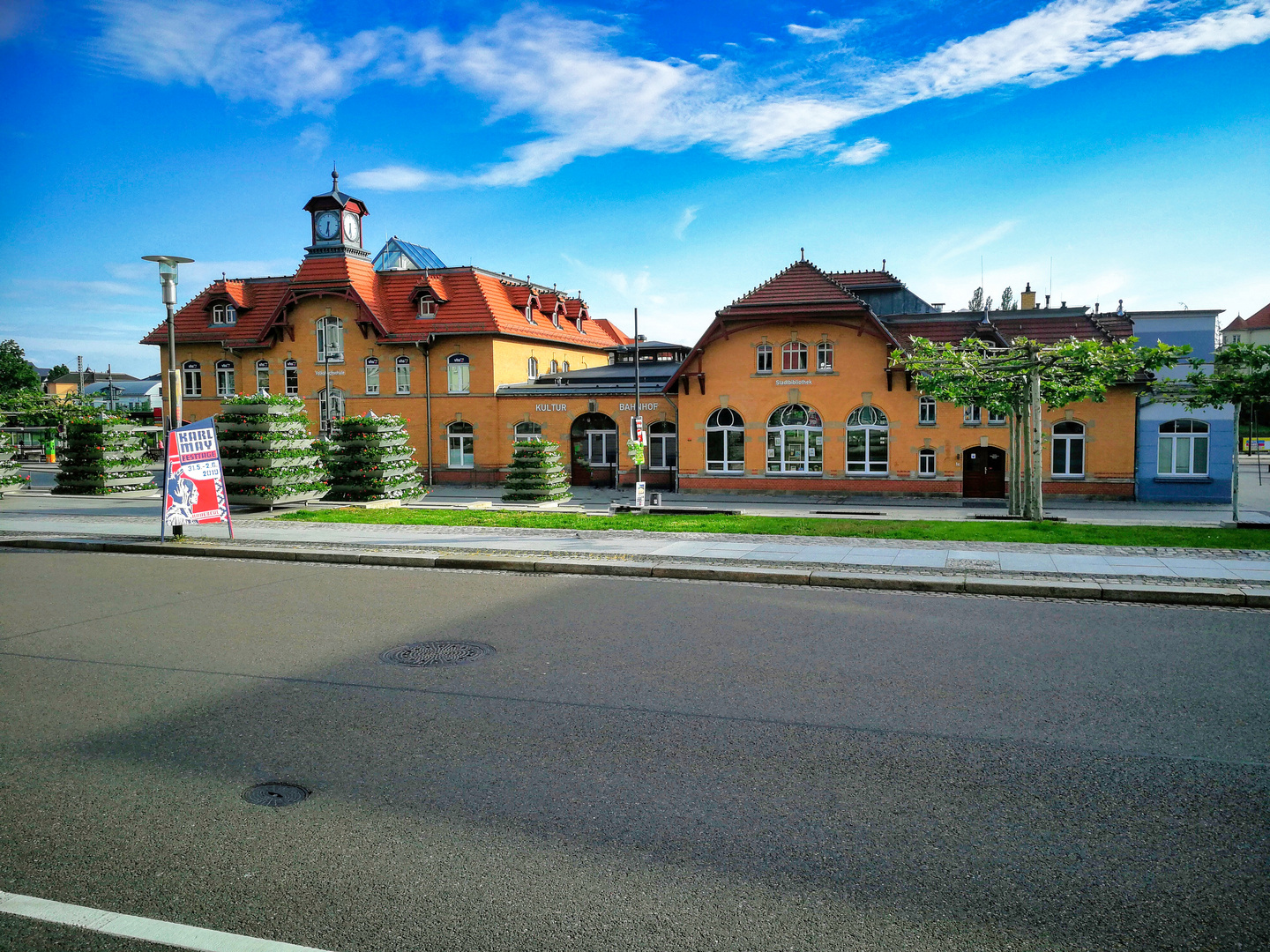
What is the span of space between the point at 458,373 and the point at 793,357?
54.2 feet

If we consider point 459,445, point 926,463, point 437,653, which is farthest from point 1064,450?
point 437,653

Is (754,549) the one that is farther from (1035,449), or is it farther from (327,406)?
(327,406)

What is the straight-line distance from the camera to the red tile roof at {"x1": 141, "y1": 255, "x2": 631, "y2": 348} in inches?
1660

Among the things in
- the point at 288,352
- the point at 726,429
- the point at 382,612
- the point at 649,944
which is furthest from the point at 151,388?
the point at 649,944

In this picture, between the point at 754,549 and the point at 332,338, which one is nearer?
the point at 754,549

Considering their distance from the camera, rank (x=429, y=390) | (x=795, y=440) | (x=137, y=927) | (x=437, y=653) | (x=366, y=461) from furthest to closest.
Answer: (x=429, y=390)
(x=795, y=440)
(x=366, y=461)
(x=437, y=653)
(x=137, y=927)

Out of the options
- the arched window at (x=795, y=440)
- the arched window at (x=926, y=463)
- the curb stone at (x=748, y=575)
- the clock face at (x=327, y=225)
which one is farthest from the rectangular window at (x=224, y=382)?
the arched window at (x=926, y=463)

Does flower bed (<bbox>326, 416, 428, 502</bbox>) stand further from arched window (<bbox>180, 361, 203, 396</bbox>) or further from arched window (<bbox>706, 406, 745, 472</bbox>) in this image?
arched window (<bbox>180, 361, 203, 396</bbox>)

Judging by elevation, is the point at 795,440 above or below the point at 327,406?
below

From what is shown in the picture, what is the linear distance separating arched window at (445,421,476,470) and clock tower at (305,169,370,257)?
1125 cm

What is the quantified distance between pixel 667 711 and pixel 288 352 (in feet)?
140

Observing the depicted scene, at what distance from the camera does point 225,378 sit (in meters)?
46.2

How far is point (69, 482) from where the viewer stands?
97.6ft

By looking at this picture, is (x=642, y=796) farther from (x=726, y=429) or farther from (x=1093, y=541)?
(x=726, y=429)
